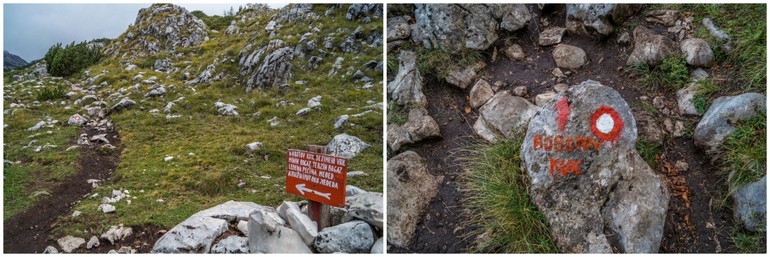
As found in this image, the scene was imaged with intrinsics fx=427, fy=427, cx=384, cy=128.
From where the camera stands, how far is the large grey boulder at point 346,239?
18.3 feet

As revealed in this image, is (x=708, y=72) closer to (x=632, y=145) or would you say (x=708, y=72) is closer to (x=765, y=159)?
(x=765, y=159)

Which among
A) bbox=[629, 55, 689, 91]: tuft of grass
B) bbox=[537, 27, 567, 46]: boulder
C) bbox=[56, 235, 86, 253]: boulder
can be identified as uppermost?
bbox=[537, 27, 567, 46]: boulder

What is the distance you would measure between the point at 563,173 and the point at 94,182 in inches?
380

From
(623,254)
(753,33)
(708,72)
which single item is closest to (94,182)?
(623,254)

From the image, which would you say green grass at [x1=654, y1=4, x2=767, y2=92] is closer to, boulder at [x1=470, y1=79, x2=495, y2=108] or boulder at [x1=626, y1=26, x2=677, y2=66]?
boulder at [x1=626, y1=26, x2=677, y2=66]

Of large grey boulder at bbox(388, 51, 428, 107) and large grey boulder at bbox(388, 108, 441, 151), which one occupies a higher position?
large grey boulder at bbox(388, 51, 428, 107)

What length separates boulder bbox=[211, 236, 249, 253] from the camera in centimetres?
583

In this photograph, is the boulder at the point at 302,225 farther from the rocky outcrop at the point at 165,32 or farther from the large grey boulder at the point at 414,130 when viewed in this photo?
the rocky outcrop at the point at 165,32

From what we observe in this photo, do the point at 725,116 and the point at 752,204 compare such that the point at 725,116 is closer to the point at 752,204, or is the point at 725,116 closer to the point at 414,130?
the point at 752,204

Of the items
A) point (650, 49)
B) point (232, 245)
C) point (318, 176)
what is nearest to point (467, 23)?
point (650, 49)

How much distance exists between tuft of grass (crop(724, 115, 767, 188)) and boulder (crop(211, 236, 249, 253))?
6.12m

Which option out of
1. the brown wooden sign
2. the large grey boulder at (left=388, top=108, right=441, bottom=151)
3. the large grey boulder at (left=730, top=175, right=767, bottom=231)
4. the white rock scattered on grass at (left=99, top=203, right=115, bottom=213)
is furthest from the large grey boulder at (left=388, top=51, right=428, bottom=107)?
the white rock scattered on grass at (left=99, top=203, right=115, bottom=213)

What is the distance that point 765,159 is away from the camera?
484 cm

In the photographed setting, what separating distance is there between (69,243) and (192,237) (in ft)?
8.56
